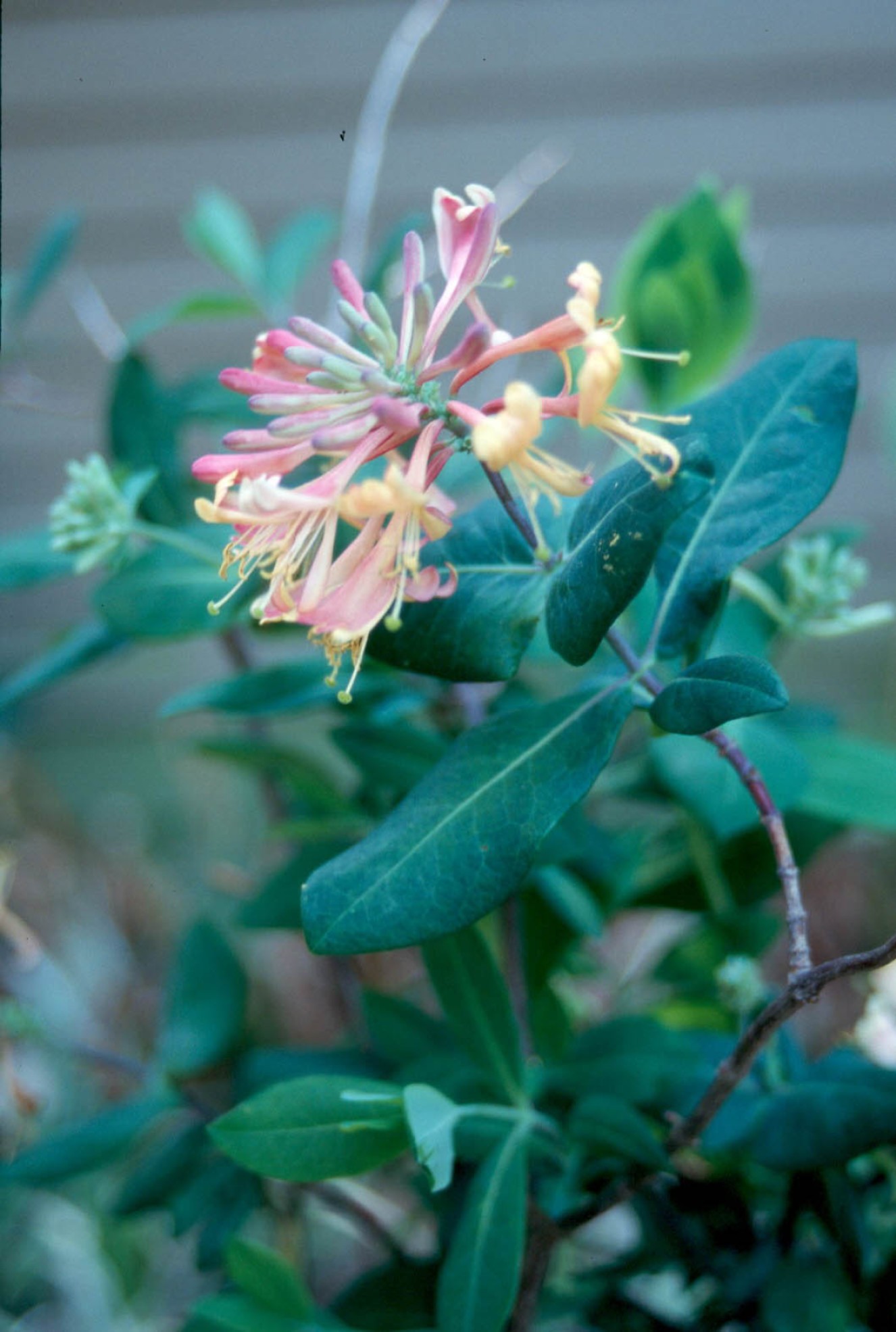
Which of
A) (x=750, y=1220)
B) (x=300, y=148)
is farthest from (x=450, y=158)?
(x=750, y=1220)

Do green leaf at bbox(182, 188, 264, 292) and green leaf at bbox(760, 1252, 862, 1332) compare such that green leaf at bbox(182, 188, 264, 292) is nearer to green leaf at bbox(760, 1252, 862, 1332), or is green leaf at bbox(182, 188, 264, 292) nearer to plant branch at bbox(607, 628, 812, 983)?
plant branch at bbox(607, 628, 812, 983)

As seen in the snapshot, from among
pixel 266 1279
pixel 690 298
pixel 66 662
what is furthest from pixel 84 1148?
pixel 690 298

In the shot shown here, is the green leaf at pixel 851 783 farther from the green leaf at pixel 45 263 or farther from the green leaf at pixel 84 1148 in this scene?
the green leaf at pixel 45 263

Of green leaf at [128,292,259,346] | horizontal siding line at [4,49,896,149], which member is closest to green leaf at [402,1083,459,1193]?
green leaf at [128,292,259,346]

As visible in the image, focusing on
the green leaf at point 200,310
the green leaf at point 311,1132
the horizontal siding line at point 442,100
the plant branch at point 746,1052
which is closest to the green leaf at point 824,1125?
the plant branch at point 746,1052

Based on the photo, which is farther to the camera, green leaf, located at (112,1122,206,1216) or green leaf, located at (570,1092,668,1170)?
green leaf, located at (112,1122,206,1216)

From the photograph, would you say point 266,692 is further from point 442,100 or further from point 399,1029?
point 442,100
